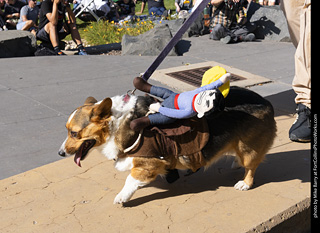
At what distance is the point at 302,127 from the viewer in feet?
15.4

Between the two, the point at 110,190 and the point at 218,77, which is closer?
the point at 218,77

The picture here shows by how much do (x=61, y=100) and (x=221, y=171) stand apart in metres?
2.97

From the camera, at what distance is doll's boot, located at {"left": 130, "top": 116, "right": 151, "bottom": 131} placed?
3627 millimetres

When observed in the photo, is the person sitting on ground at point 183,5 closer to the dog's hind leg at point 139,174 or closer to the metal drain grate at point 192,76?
the metal drain grate at point 192,76

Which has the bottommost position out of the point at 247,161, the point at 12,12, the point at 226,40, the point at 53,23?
the point at 226,40

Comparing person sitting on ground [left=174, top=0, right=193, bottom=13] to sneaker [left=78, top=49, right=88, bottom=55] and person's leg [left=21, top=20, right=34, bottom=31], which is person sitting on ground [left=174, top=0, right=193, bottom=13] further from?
sneaker [left=78, top=49, right=88, bottom=55]

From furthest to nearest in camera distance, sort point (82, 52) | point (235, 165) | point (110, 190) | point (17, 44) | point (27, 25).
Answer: point (27, 25)
point (82, 52)
point (17, 44)
point (235, 165)
point (110, 190)

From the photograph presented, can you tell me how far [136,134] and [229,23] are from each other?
7450mm

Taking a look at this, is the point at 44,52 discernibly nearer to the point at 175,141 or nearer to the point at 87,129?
the point at 87,129

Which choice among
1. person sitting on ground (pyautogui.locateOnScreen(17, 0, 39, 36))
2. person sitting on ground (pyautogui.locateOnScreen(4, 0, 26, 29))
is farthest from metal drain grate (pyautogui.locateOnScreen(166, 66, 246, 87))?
person sitting on ground (pyautogui.locateOnScreen(4, 0, 26, 29))

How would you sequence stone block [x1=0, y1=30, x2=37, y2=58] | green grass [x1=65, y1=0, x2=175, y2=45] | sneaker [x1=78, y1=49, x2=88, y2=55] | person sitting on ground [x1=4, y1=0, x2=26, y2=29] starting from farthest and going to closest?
person sitting on ground [x1=4, y1=0, x2=26, y2=29], green grass [x1=65, y1=0, x2=175, y2=45], sneaker [x1=78, y1=49, x2=88, y2=55], stone block [x1=0, y1=30, x2=37, y2=58]

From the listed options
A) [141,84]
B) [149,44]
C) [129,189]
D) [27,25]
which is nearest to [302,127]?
[141,84]

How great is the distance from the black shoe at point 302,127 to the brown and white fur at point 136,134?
682 millimetres

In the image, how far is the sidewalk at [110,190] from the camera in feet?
12.1
